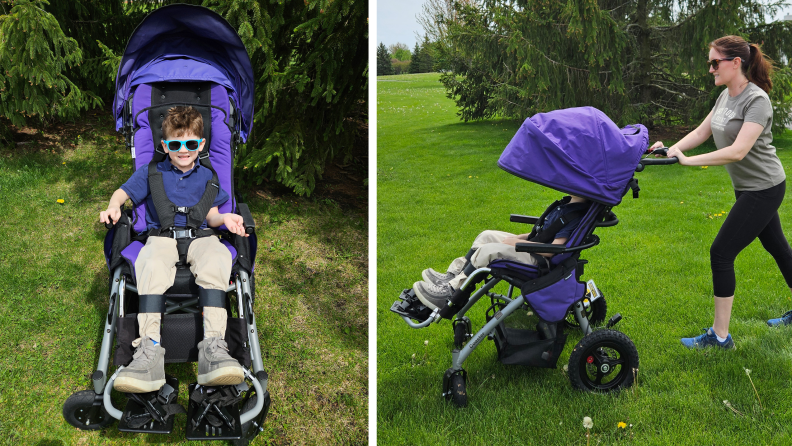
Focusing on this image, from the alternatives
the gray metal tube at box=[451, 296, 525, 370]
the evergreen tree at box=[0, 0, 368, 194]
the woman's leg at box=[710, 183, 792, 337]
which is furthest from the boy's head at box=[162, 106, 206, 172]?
the woman's leg at box=[710, 183, 792, 337]

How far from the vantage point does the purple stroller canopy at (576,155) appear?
2693mm

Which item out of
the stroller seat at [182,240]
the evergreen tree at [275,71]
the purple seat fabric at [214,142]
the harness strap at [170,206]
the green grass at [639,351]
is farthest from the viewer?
the evergreen tree at [275,71]

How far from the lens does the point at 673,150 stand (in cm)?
291

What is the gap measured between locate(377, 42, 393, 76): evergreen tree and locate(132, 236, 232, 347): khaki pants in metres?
23.1

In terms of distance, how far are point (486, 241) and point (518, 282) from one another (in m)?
0.38

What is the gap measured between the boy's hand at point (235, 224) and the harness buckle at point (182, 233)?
8.6 inches

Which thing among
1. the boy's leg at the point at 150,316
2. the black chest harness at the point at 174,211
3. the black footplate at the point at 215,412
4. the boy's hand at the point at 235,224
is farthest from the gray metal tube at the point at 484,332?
the black chest harness at the point at 174,211

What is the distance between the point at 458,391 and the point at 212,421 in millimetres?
1214

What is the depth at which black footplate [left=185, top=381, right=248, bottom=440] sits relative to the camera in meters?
2.44

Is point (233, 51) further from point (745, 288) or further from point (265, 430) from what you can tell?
point (745, 288)

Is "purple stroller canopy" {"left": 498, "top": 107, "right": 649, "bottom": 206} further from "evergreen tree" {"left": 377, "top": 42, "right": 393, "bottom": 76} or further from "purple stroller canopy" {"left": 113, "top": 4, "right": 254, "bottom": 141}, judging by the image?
"evergreen tree" {"left": 377, "top": 42, "right": 393, "bottom": 76}

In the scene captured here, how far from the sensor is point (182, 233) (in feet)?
9.95

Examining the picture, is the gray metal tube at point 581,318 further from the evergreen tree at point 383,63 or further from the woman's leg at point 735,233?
the evergreen tree at point 383,63

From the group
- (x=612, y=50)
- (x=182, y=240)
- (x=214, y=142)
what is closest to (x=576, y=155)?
(x=182, y=240)
